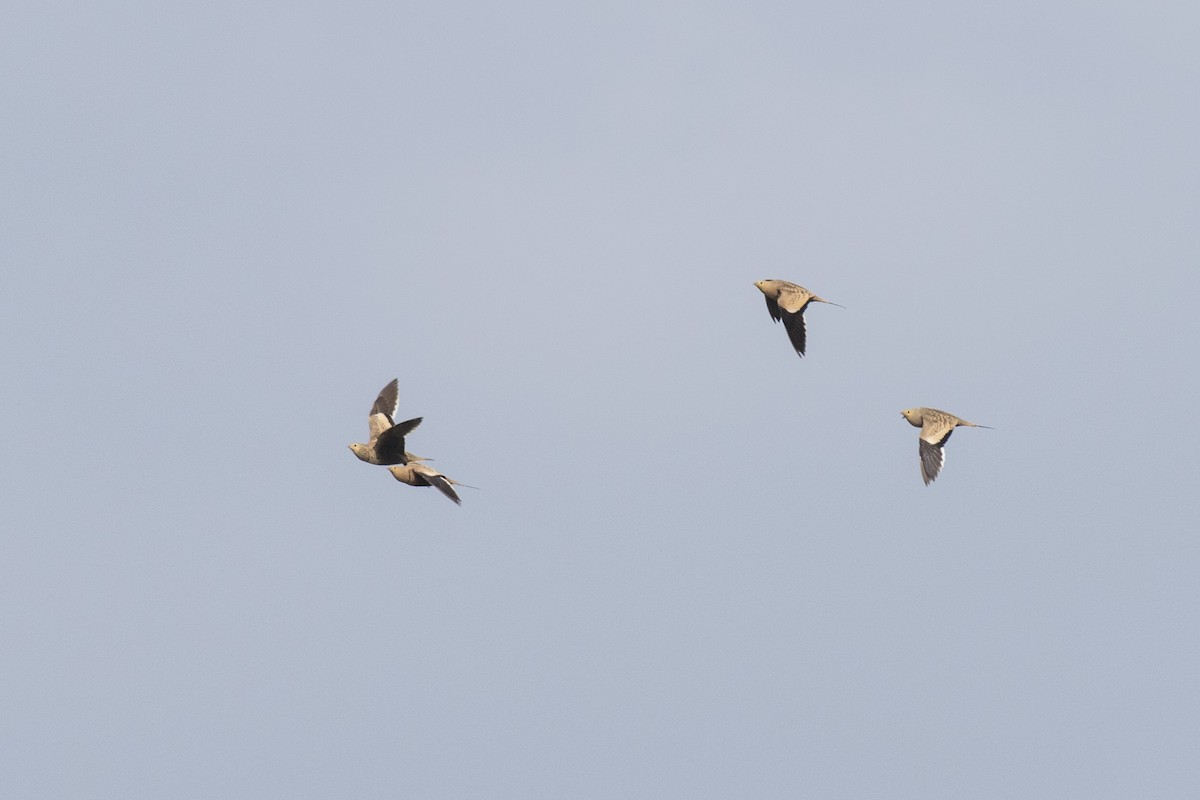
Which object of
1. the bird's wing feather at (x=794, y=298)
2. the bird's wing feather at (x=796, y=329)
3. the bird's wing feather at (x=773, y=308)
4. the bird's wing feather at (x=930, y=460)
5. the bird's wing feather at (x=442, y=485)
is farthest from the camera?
the bird's wing feather at (x=773, y=308)

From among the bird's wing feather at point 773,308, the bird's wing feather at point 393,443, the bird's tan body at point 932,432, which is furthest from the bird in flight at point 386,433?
the bird's tan body at point 932,432

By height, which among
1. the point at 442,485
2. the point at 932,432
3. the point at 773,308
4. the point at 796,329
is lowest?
the point at 442,485

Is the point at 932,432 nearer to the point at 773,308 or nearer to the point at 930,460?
the point at 930,460

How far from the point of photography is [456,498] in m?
44.5

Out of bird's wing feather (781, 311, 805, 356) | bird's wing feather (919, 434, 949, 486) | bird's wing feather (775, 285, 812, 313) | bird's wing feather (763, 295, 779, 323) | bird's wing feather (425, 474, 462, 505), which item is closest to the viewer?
bird's wing feather (425, 474, 462, 505)

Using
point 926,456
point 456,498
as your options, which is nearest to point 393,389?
point 456,498

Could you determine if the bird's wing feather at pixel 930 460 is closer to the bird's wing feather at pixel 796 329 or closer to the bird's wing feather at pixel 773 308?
the bird's wing feather at pixel 796 329

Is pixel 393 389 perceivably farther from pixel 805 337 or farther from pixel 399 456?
pixel 805 337

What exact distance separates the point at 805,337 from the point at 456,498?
12.5 m

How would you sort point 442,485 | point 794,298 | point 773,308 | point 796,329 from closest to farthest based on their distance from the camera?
point 442,485 < point 794,298 < point 796,329 < point 773,308

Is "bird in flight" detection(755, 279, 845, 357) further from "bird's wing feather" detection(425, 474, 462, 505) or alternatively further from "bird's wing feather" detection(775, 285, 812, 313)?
"bird's wing feather" detection(425, 474, 462, 505)

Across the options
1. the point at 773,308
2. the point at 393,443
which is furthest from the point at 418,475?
the point at 773,308

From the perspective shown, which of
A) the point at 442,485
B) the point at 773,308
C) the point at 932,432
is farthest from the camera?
the point at 773,308

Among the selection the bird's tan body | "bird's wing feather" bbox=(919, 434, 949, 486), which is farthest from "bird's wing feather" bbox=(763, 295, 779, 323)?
"bird's wing feather" bbox=(919, 434, 949, 486)
